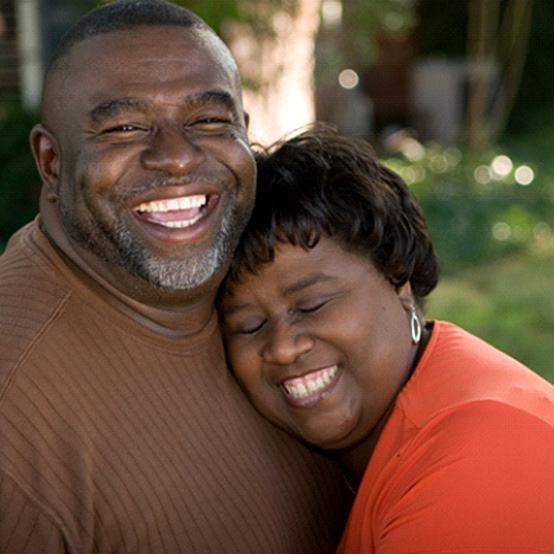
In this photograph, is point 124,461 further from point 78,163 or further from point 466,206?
point 466,206

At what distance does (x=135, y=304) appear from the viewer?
228 centimetres

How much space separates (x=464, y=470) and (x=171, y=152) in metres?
1.03

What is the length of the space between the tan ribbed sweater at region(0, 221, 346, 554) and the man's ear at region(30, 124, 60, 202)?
0.41ft

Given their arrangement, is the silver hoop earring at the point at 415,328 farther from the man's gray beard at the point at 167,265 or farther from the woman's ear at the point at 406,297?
the man's gray beard at the point at 167,265

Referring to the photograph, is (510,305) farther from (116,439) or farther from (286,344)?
(116,439)

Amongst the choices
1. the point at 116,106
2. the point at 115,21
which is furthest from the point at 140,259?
the point at 115,21

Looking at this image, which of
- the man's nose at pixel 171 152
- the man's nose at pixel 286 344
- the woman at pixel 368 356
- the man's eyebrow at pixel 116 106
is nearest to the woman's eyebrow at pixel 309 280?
the woman at pixel 368 356

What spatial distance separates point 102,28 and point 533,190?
831 centimetres

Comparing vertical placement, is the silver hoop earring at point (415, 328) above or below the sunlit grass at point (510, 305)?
above

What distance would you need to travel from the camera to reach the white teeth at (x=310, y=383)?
8.30 ft

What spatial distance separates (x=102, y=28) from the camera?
89.4 inches

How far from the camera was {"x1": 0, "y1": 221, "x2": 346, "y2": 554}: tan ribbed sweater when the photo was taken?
6.31 ft

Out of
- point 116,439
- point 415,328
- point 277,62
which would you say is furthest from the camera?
point 277,62

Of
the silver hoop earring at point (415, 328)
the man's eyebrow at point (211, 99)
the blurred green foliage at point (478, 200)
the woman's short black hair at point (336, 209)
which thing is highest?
the man's eyebrow at point (211, 99)
